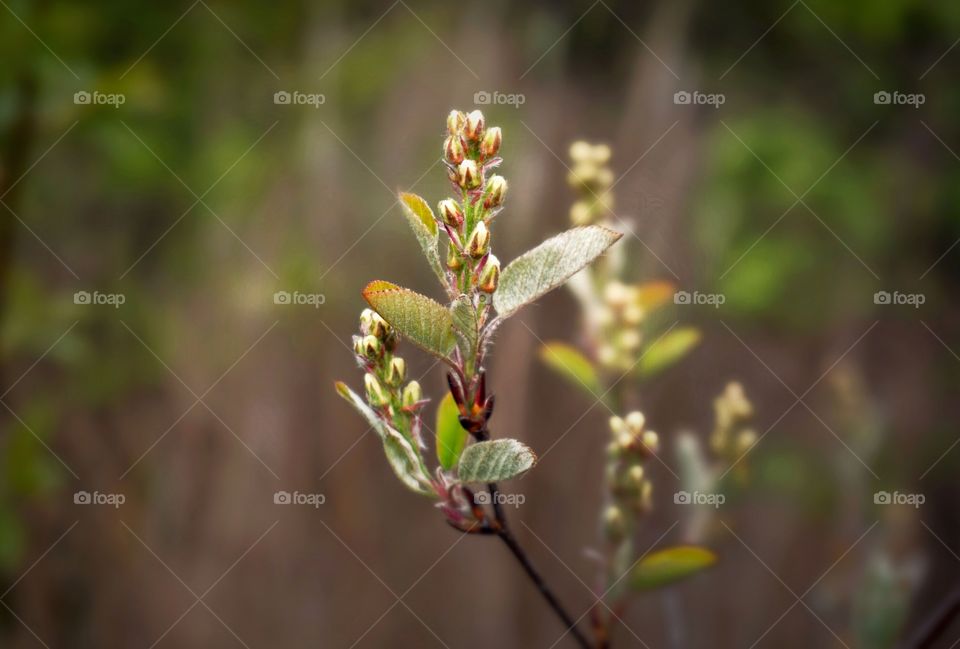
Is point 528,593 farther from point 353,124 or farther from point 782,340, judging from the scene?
point 353,124

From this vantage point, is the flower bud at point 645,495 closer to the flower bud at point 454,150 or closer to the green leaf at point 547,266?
the green leaf at point 547,266

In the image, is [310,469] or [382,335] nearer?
[382,335]

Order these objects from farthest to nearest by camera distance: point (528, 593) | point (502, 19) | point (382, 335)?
point (502, 19) < point (528, 593) < point (382, 335)

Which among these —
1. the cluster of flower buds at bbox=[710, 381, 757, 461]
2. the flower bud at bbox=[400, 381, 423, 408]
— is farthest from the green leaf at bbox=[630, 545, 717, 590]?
the flower bud at bbox=[400, 381, 423, 408]

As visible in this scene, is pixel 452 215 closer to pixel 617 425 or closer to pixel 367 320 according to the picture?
pixel 367 320

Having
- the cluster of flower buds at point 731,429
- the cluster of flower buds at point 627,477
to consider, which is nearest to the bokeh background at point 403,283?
the cluster of flower buds at point 731,429

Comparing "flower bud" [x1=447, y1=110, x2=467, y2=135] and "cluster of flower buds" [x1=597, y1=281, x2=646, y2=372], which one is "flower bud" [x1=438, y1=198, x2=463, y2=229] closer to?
"flower bud" [x1=447, y1=110, x2=467, y2=135]

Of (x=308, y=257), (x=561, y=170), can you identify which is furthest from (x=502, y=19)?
(x=308, y=257)
